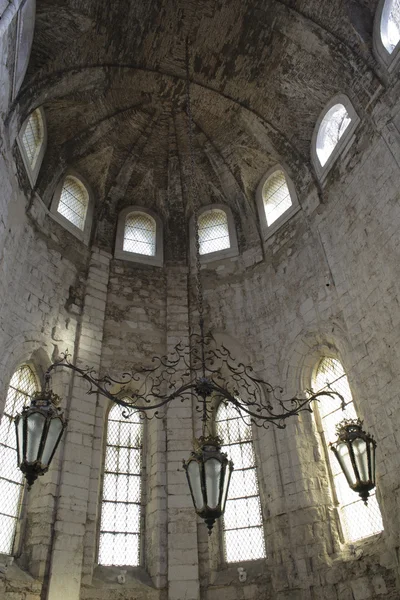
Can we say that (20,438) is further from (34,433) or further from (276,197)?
(276,197)

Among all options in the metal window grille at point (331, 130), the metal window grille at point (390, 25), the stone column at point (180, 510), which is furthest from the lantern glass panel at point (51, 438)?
the metal window grille at point (390, 25)

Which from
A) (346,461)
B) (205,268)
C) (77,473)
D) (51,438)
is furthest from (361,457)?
(205,268)

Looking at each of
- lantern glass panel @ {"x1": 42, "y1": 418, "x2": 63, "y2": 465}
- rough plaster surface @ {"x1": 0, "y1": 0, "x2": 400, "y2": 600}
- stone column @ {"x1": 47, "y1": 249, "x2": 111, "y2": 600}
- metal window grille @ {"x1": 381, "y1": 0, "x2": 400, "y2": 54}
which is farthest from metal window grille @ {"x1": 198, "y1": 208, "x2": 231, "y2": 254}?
lantern glass panel @ {"x1": 42, "y1": 418, "x2": 63, "y2": 465}

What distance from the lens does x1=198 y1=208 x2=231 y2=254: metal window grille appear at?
10477 millimetres

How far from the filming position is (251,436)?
26.3 ft

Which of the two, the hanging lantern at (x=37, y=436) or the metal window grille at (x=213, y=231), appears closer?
the hanging lantern at (x=37, y=436)

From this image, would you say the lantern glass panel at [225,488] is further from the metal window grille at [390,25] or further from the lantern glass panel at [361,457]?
the metal window grille at [390,25]

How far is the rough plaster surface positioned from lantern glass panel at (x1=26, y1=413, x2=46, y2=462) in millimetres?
3361

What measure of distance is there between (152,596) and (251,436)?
2.53 m

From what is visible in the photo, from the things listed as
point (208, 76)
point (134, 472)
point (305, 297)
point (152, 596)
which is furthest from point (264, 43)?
point (152, 596)

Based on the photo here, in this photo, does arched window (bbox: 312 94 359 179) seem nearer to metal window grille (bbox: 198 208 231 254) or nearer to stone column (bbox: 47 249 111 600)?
metal window grille (bbox: 198 208 231 254)

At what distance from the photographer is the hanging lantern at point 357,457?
410cm

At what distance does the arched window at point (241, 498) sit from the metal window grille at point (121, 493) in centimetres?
127

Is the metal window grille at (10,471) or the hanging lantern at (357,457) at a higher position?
the metal window grille at (10,471)
